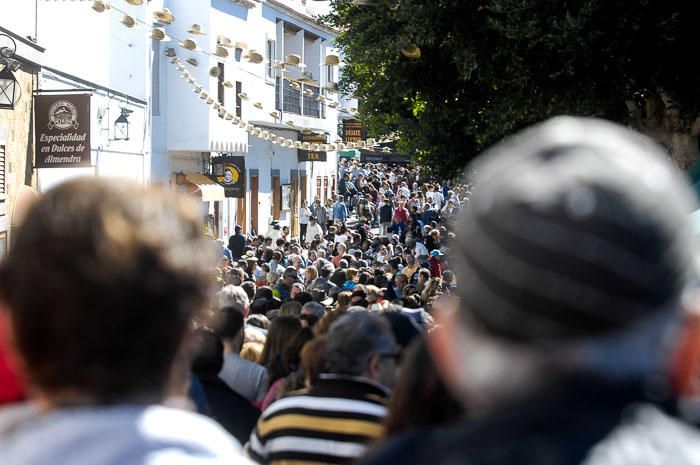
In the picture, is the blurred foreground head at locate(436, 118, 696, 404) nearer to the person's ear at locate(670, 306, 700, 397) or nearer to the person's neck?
the person's ear at locate(670, 306, 700, 397)

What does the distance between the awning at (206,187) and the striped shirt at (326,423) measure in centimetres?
2423

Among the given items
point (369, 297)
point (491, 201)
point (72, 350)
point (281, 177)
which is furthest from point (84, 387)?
point (281, 177)

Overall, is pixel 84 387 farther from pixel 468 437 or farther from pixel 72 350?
pixel 468 437

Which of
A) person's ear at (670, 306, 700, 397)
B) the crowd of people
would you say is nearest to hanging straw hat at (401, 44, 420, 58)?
the crowd of people

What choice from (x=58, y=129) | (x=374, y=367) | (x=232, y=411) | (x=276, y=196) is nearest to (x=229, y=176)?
(x=276, y=196)

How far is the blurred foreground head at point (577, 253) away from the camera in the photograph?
1406 millimetres

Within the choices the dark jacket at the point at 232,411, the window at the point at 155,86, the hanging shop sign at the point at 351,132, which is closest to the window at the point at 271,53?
the hanging shop sign at the point at 351,132

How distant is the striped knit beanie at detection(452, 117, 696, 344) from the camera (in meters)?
1.41

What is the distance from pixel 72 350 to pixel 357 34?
12.0 meters

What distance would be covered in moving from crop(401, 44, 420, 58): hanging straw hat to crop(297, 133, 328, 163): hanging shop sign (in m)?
21.7

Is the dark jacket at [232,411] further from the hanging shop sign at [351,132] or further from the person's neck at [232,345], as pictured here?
the hanging shop sign at [351,132]

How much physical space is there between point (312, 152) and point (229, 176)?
850 centimetres

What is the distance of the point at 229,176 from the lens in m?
29.8

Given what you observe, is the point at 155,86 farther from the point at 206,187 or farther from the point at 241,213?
the point at 241,213
